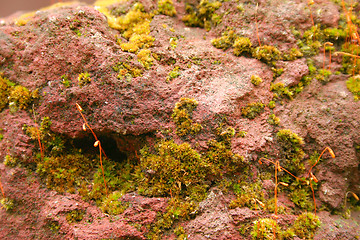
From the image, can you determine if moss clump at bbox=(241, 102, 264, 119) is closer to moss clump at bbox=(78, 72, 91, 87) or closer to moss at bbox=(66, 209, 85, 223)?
moss clump at bbox=(78, 72, 91, 87)

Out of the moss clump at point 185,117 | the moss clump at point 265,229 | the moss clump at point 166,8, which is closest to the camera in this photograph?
the moss clump at point 265,229

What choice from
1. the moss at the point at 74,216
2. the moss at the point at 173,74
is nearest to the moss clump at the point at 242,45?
the moss at the point at 173,74

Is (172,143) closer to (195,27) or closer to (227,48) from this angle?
(227,48)

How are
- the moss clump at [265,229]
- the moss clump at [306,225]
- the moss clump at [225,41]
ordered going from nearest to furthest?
the moss clump at [265,229]
the moss clump at [306,225]
the moss clump at [225,41]

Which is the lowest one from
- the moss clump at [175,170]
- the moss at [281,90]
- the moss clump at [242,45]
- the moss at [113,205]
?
the moss at [113,205]

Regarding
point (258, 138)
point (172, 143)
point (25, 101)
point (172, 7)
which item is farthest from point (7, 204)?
point (172, 7)

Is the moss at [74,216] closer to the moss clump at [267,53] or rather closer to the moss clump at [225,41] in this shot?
the moss clump at [225,41]

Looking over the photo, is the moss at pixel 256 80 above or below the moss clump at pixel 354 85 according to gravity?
above
